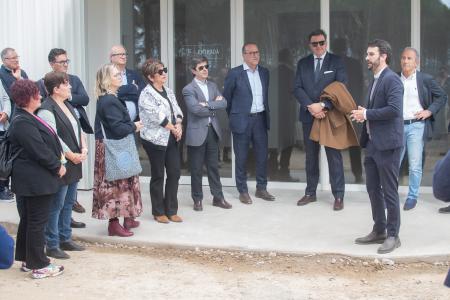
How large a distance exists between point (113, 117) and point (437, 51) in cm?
436

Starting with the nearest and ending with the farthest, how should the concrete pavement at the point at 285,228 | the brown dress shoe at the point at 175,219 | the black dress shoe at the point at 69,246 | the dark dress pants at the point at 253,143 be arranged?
1. the concrete pavement at the point at 285,228
2. the black dress shoe at the point at 69,246
3. the brown dress shoe at the point at 175,219
4. the dark dress pants at the point at 253,143

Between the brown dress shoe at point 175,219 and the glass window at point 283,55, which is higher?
the glass window at point 283,55

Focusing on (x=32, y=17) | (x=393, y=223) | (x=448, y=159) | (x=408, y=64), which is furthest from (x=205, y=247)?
(x=32, y=17)

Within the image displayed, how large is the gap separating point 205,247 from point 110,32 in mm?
4145

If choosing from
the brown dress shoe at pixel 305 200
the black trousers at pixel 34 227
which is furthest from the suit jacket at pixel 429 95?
the black trousers at pixel 34 227

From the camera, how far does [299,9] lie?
9094mm

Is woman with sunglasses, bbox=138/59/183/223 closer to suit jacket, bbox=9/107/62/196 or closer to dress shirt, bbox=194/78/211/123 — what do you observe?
dress shirt, bbox=194/78/211/123

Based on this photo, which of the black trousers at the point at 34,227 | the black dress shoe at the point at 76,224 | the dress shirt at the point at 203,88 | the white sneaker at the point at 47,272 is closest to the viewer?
the black trousers at the point at 34,227

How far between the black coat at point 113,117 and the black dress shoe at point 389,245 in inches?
103

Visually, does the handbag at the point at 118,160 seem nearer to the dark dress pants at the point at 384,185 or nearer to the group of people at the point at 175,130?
the group of people at the point at 175,130

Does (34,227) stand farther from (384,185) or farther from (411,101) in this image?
(411,101)

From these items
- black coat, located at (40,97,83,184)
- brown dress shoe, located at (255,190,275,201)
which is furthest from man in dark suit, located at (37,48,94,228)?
brown dress shoe, located at (255,190,275,201)

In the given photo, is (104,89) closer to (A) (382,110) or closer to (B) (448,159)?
(A) (382,110)

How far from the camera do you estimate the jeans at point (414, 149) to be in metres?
7.84
